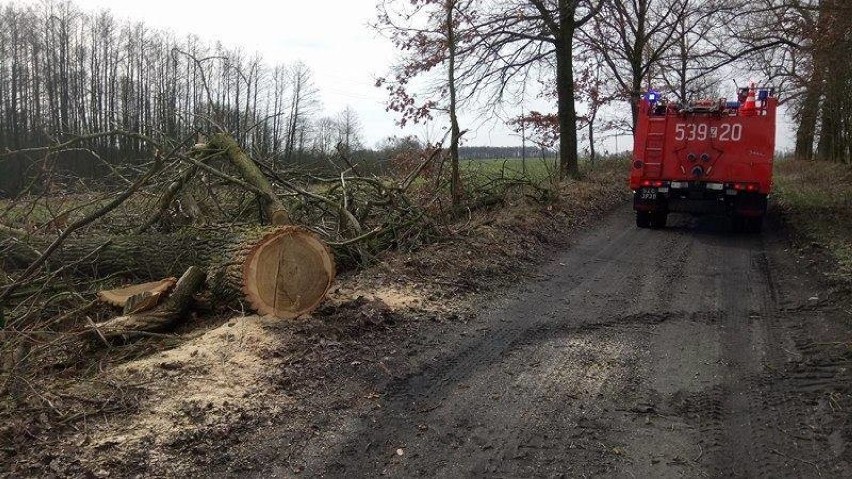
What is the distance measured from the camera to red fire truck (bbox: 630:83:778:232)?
37.0 feet

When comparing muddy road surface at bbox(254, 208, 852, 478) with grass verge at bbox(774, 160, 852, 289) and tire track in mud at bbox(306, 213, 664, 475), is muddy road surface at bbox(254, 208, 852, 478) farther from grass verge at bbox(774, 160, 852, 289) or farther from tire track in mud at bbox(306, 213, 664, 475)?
grass verge at bbox(774, 160, 852, 289)

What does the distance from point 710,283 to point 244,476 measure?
6.52 metres

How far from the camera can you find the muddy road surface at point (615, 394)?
11.2 ft

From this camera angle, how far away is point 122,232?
683 centimetres

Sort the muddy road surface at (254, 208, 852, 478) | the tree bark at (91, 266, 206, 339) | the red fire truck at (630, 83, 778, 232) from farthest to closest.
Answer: the red fire truck at (630, 83, 778, 232), the tree bark at (91, 266, 206, 339), the muddy road surface at (254, 208, 852, 478)

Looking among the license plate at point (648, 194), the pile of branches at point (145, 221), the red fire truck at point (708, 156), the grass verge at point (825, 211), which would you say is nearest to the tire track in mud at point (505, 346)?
the pile of branches at point (145, 221)

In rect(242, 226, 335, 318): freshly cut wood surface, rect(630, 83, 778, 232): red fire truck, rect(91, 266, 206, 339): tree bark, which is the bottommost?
rect(91, 266, 206, 339): tree bark

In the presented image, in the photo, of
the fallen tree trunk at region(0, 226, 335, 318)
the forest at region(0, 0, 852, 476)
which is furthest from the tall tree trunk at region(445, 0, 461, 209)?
the fallen tree trunk at region(0, 226, 335, 318)

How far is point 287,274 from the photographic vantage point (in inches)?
210

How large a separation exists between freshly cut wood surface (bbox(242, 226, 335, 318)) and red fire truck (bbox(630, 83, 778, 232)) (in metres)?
8.43

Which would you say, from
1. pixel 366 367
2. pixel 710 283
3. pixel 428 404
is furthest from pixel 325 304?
pixel 710 283

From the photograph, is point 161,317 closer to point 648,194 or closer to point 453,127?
point 453,127

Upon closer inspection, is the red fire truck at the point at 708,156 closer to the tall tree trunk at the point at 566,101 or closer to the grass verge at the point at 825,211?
the grass verge at the point at 825,211

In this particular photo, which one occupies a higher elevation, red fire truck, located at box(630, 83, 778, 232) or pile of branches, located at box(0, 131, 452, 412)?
red fire truck, located at box(630, 83, 778, 232)
